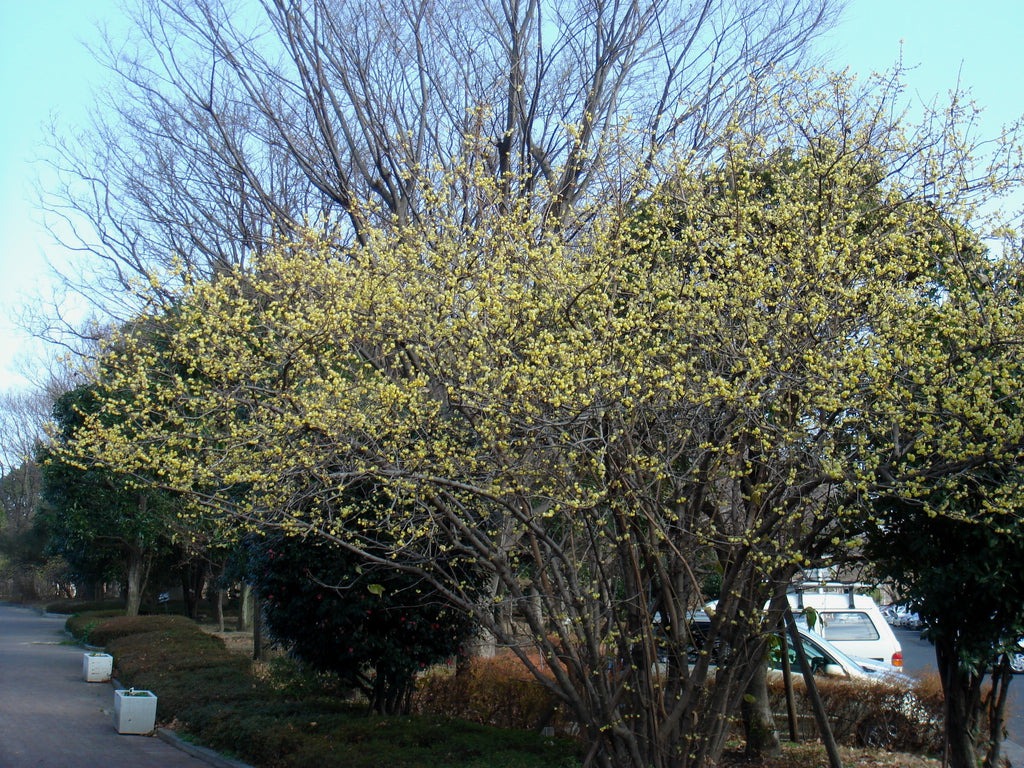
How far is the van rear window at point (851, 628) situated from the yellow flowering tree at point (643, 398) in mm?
9637

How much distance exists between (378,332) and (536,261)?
48.6 inches

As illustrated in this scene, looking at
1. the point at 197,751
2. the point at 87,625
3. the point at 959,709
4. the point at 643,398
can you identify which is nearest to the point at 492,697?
the point at 197,751

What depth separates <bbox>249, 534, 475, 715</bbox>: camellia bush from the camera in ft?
30.8

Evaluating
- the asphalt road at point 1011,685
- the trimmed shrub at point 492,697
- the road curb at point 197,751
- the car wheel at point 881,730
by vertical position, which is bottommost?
the asphalt road at point 1011,685

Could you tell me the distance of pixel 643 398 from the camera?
5.81 meters

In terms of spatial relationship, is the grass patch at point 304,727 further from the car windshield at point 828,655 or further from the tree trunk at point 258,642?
the car windshield at point 828,655

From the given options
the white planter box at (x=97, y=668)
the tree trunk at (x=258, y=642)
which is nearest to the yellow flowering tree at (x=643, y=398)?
the tree trunk at (x=258, y=642)

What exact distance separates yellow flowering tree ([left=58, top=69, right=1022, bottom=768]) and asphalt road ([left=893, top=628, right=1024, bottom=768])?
2215 millimetres

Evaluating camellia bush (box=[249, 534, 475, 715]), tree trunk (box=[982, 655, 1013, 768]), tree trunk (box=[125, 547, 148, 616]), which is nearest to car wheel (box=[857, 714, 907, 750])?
tree trunk (box=[982, 655, 1013, 768])

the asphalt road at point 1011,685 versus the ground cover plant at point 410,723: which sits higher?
the ground cover plant at point 410,723

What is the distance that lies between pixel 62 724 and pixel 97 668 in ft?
15.8

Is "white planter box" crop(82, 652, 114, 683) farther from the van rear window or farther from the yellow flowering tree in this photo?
the van rear window

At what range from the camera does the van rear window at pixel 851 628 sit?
15891 mm

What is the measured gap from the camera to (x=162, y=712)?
40.4 feet
